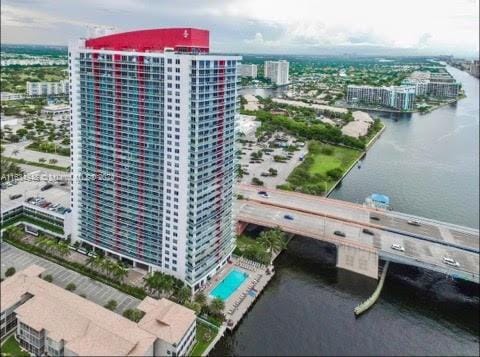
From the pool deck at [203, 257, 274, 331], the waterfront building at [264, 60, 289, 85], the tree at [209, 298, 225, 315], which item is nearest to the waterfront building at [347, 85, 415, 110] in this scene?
the waterfront building at [264, 60, 289, 85]

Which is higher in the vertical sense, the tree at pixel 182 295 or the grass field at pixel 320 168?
the grass field at pixel 320 168

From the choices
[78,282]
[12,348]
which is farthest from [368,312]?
[12,348]

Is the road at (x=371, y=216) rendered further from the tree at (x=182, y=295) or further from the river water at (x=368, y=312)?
the tree at (x=182, y=295)

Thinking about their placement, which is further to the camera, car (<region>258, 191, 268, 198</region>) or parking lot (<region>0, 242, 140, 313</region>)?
car (<region>258, 191, 268, 198</region>)

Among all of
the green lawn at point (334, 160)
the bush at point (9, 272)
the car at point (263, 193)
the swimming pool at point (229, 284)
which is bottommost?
the swimming pool at point (229, 284)

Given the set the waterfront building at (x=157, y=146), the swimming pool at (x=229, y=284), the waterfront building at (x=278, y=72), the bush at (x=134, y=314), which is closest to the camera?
the bush at (x=134, y=314)

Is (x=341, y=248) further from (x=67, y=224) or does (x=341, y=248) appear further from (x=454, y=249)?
(x=67, y=224)

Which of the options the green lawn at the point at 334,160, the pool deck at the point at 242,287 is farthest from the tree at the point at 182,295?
the green lawn at the point at 334,160

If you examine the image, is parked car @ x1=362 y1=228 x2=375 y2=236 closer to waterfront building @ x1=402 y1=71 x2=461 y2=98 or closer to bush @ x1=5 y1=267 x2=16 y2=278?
bush @ x1=5 y1=267 x2=16 y2=278
